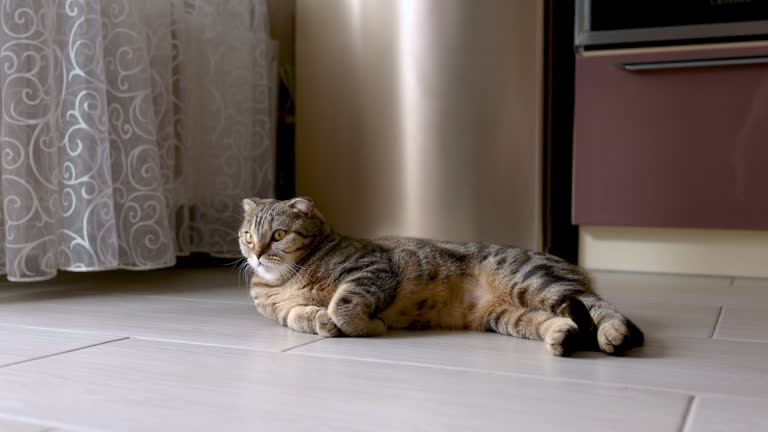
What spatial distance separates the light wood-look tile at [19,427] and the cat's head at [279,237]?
0.64m

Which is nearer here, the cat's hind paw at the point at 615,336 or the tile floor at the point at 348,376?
the tile floor at the point at 348,376

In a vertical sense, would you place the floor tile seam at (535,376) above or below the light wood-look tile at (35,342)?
above

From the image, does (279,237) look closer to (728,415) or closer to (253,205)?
(253,205)

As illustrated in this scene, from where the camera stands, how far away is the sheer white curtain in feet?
5.53

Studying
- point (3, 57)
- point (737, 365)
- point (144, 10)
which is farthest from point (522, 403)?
point (144, 10)

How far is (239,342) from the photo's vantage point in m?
1.33

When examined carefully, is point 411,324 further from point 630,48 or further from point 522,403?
point 630,48

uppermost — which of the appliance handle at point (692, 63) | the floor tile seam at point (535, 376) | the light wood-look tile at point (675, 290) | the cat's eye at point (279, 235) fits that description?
the appliance handle at point (692, 63)

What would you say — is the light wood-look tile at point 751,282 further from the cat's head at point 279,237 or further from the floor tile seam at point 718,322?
the cat's head at point 279,237

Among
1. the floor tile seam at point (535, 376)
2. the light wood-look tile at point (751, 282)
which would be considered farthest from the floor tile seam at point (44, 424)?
the light wood-look tile at point (751, 282)

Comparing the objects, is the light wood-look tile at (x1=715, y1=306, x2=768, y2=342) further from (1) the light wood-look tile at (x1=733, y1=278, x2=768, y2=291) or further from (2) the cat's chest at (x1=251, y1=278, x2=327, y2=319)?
(2) the cat's chest at (x1=251, y1=278, x2=327, y2=319)

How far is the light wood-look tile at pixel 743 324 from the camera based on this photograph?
1406mm

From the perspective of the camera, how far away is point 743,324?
5.01ft

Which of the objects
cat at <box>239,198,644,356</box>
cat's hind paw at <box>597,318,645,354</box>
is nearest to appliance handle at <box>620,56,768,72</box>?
cat at <box>239,198,644,356</box>
